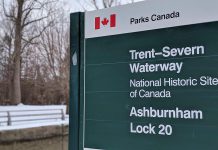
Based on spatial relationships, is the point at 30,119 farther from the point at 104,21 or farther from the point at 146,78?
the point at 146,78

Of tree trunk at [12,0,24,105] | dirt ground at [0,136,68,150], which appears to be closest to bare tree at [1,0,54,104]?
tree trunk at [12,0,24,105]

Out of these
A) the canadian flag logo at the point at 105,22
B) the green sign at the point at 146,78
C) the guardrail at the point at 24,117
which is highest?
the canadian flag logo at the point at 105,22

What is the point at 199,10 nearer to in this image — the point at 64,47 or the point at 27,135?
the point at 27,135

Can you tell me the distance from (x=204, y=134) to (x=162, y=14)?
2.90 feet

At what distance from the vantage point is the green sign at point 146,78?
8.64ft

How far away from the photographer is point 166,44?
2.82 m

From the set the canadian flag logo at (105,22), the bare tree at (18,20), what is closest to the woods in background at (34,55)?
the bare tree at (18,20)

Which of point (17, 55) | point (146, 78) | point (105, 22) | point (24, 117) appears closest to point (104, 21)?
point (105, 22)

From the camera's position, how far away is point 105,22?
3.15m

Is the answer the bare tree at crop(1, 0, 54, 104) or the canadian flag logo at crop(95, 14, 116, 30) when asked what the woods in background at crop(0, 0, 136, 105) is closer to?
the bare tree at crop(1, 0, 54, 104)

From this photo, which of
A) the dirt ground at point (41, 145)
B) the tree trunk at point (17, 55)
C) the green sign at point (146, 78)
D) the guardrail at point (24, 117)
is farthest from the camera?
the tree trunk at point (17, 55)

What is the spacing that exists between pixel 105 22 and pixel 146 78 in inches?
23.2

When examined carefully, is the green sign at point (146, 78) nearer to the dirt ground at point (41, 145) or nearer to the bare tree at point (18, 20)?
the dirt ground at point (41, 145)


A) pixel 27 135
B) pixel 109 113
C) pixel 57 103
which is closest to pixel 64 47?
pixel 57 103
